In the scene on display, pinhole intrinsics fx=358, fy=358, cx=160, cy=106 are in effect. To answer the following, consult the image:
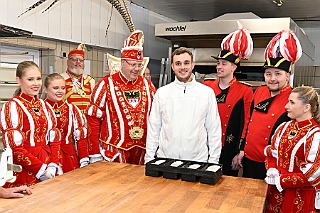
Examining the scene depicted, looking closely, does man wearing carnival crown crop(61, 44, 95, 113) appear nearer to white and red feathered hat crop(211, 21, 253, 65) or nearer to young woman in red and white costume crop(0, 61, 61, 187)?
young woman in red and white costume crop(0, 61, 61, 187)

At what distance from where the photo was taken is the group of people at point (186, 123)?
2.14 m

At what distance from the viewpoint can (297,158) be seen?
2113mm

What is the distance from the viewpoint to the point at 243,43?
2.92m

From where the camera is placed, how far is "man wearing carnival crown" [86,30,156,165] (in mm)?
2795

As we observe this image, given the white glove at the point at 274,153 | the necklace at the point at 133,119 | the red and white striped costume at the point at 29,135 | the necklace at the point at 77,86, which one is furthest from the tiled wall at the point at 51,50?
the white glove at the point at 274,153

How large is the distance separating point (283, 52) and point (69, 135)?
1.75 meters

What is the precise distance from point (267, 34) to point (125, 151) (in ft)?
5.90

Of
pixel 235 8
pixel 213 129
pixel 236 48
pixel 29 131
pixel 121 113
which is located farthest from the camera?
pixel 235 8

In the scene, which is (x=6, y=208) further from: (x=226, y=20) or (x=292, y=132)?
(x=226, y=20)

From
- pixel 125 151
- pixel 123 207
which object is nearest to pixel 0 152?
pixel 123 207

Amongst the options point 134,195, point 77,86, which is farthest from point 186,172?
point 77,86

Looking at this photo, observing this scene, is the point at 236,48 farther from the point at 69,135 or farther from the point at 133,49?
the point at 69,135

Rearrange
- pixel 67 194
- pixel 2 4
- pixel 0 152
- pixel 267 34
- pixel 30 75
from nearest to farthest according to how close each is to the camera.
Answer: pixel 0 152
pixel 67 194
pixel 30 75
pixel 2 4
pixel 267 34

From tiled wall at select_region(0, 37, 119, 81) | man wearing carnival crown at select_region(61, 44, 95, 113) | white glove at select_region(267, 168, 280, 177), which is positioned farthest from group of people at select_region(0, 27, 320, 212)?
tiled wall at select_region(0, 37, 119, 81)
